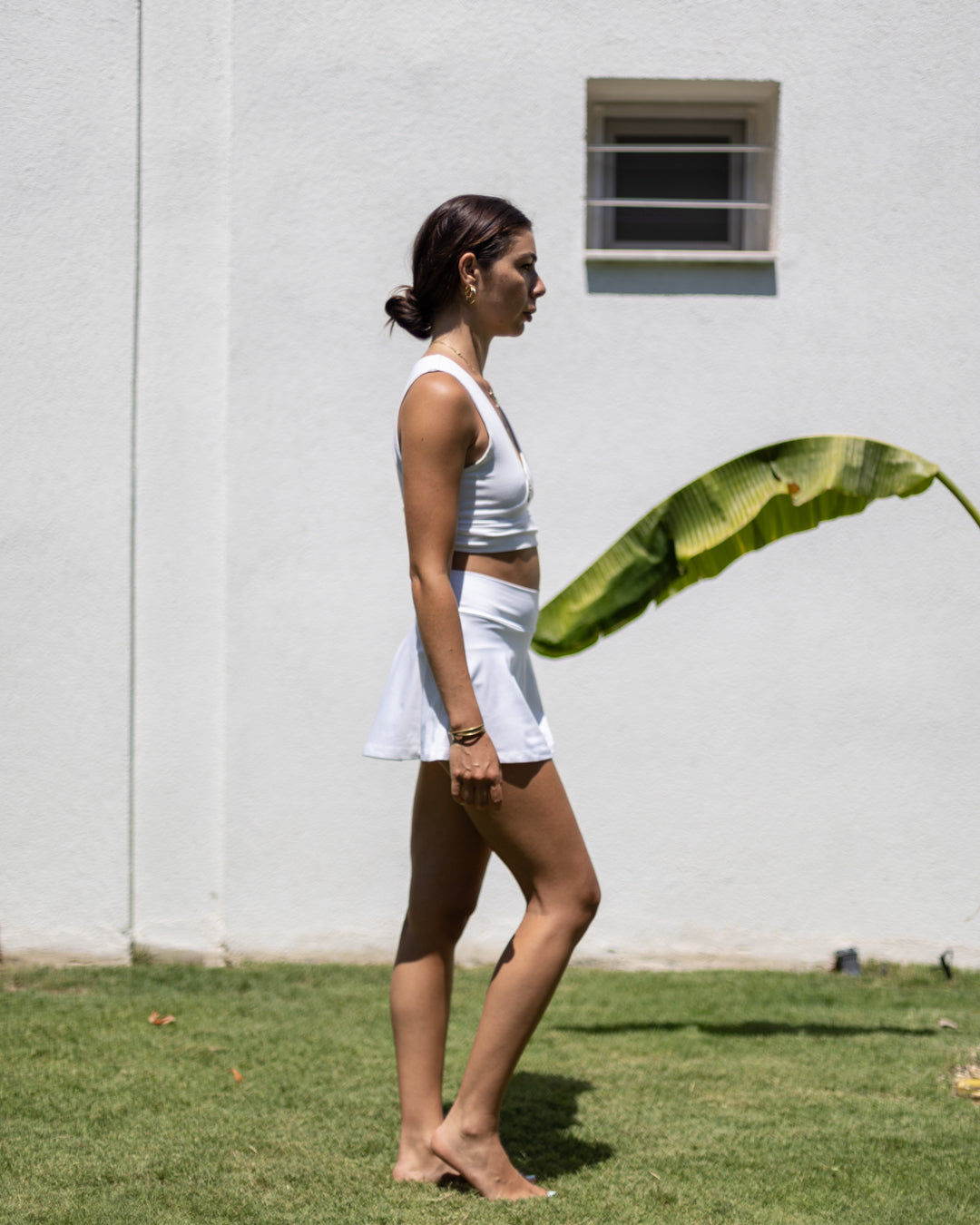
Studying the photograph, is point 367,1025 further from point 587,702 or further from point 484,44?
point 484,44

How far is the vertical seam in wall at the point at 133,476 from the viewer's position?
4.95 meters

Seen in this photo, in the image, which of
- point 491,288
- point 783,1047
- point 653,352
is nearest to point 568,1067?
point 783,1047

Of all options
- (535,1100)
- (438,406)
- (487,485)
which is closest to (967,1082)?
(535,1100)

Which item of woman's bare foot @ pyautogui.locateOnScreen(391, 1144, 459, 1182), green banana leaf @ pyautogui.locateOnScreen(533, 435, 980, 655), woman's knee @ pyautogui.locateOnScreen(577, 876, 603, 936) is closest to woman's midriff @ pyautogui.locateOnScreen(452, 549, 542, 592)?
woman's knee @ pyautogui.locateOnScreen(577, 876, 603, 936)

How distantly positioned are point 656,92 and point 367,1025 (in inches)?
150

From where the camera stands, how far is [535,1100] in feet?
11.4

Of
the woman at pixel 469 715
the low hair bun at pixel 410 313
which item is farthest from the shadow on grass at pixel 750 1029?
the low hair bun at pixel 410 313

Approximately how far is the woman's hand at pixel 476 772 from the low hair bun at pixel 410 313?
3.16 ft

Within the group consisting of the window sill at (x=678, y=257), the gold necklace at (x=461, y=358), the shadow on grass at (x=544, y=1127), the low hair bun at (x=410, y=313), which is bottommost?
the shadow on grass at (x=544, y=1127)

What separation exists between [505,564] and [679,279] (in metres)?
2.74

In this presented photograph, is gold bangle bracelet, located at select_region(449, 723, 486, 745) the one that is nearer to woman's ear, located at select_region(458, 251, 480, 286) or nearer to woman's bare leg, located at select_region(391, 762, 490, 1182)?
woman's bare leg, located at select_region(391, 762, 490, 1182)

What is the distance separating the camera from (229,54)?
4949 millimetres

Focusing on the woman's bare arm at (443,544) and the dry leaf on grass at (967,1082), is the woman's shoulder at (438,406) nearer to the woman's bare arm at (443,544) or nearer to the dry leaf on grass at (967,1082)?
the woman's bare arm at (443,544)

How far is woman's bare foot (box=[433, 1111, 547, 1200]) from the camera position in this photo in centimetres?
263
